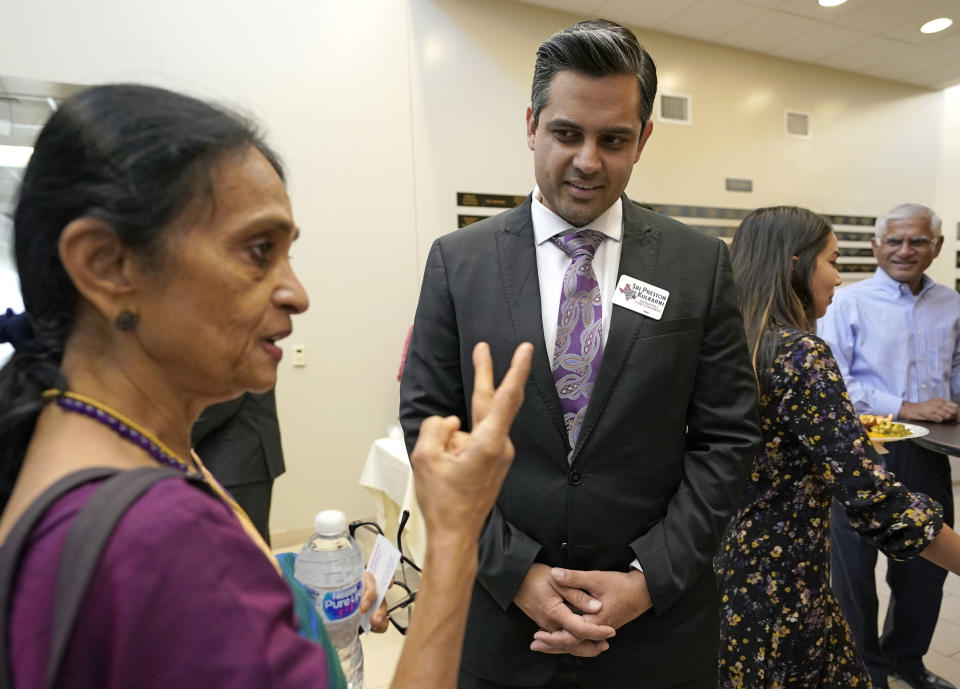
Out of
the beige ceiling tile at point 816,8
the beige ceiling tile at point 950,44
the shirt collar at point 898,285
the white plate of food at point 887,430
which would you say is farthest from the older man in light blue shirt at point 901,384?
the beige ceiling tile at point 950,44

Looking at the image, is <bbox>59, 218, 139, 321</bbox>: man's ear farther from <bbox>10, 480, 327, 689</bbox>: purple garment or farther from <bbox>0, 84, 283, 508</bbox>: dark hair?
<bbox>10, 480, 327, 689</bbox>: purple garment

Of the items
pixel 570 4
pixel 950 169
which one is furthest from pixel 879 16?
pixel 950 169

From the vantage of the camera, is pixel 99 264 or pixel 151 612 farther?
pixel 99 264

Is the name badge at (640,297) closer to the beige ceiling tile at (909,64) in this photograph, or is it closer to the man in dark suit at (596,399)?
the man in dark suit at (596,399)

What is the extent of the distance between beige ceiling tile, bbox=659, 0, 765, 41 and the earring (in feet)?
16.8

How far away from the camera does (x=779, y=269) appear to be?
175cm

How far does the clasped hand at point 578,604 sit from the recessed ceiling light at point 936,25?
5.93 meters

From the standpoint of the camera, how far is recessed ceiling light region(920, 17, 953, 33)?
16.4 ft

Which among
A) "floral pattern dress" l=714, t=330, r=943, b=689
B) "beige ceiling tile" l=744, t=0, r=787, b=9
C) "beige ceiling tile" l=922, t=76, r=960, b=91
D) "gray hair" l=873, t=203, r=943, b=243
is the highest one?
"beige ceiling tile" l=744, t=0, r=787, b=9

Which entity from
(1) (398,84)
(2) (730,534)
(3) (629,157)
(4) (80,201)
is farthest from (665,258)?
(1) (398,84)

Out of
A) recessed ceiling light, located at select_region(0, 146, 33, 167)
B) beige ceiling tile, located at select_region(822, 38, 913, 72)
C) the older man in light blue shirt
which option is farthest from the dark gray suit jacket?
beige ceiling tile, located at select_region(822, 38, 913, 72)

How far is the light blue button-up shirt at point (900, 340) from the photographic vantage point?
335 cm

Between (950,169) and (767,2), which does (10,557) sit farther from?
(950,169)

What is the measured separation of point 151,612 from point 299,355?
3799 mm
